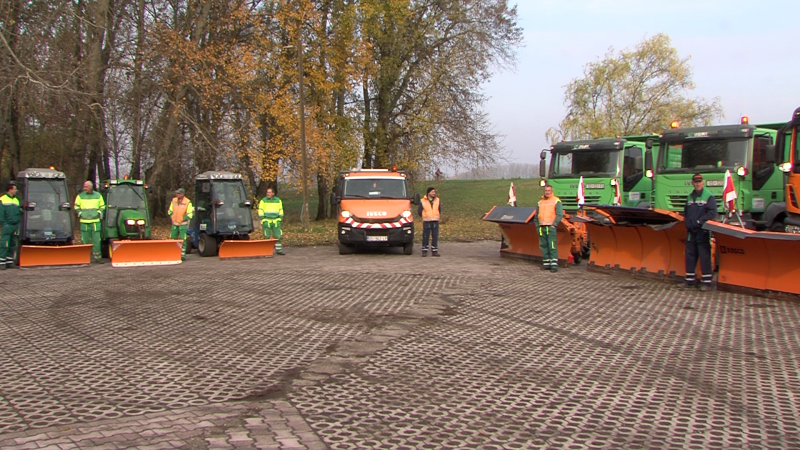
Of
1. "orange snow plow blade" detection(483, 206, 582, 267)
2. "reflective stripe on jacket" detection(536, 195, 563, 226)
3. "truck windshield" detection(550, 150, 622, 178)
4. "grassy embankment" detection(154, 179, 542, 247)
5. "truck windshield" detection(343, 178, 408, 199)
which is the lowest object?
"grassy embankment" detection(154, 179, 542, 247)

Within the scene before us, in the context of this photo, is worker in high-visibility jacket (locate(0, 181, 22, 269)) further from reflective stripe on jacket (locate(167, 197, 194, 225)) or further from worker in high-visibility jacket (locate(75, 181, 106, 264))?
reflective stripe on jacket (locate(167, 197, 194, 225))

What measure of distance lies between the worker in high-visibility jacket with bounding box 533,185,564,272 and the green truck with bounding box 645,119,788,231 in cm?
333

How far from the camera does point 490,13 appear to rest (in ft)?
108

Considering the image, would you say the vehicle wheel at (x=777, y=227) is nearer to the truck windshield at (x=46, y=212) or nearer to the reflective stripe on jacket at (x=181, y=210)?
the reflective stripe on jacket at (x=181, y=210)

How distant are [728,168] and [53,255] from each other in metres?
15.0

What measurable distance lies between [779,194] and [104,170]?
1231 inches

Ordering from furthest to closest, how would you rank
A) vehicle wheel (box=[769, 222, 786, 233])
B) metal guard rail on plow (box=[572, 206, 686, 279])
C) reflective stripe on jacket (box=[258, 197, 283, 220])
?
reflective stripe on jacket (box=[258, 197, 283, 220]) < vehicle wheel (box=[769, 222, 786, 233]) < metal guard rail on plow (box=[572, 206, 686, 279])

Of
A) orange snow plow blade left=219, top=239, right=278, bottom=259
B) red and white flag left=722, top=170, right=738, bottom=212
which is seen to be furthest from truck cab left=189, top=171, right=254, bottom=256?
red and white flag left=722, top=170, right=738, bottom=212

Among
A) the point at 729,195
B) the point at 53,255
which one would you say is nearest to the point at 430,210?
the point at 729,195

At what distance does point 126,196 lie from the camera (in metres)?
17.4

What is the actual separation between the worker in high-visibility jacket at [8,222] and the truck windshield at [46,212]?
1.63ft

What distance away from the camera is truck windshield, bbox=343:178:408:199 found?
59.1 ft

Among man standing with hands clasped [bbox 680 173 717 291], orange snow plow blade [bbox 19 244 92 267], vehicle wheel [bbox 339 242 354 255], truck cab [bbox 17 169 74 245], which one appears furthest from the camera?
vehicle wheel [bbox 339 242 354 255]

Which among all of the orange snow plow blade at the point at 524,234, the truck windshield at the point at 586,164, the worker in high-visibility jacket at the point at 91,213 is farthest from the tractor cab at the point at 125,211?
the truck windshield at the point at 586,164
